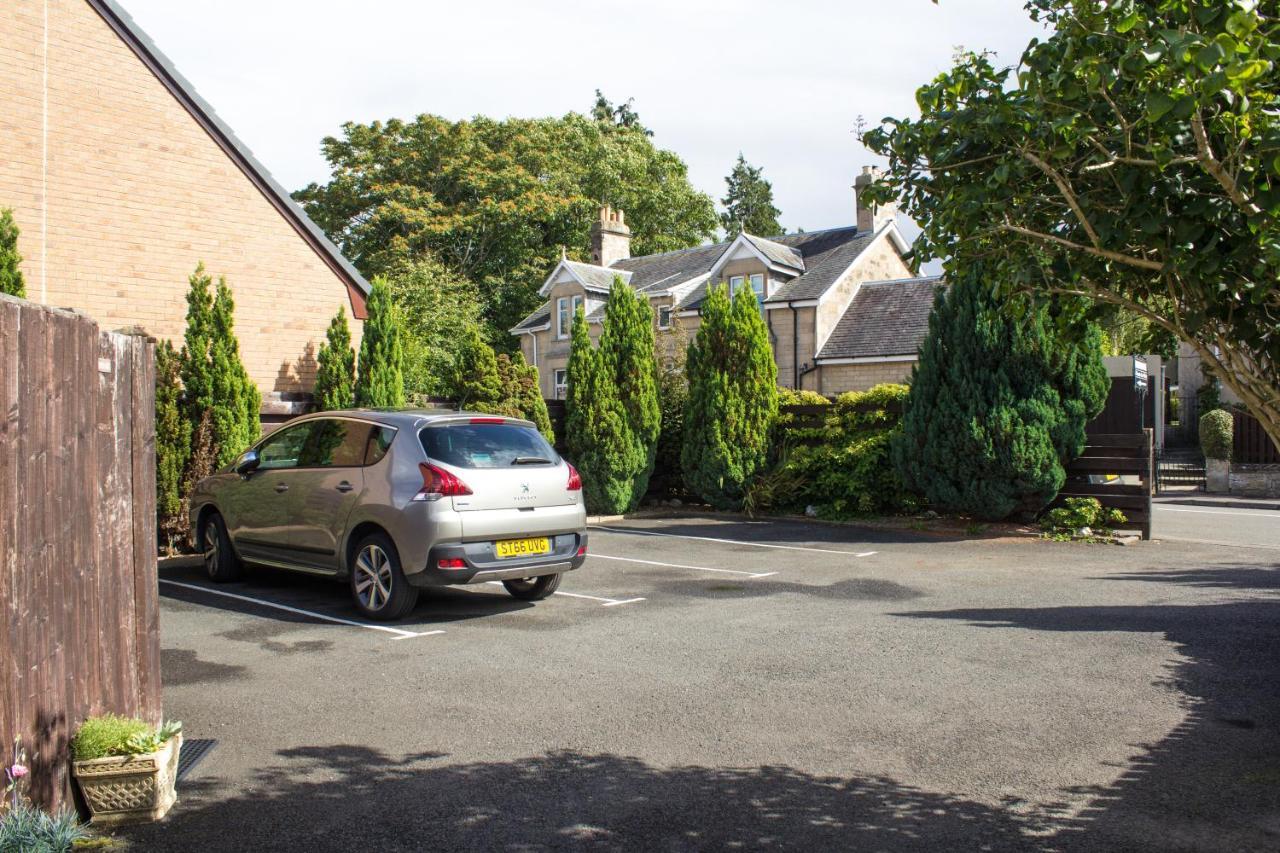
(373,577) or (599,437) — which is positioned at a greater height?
(599,437)

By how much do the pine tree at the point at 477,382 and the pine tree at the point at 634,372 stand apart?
2055 mm

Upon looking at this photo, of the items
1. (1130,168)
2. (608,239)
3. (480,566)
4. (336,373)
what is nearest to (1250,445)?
(336,373)

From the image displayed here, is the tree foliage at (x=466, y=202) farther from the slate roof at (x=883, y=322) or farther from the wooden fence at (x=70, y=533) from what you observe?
the wooden fence at (x=70, y=533)

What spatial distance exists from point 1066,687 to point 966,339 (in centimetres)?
876

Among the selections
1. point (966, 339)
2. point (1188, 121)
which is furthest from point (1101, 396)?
point (1188, 121)

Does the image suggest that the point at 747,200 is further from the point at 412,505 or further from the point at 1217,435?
the point at 412,505

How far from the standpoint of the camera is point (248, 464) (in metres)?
9.85

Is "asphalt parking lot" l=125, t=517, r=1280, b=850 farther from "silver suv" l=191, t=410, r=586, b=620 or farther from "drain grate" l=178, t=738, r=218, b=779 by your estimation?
"silver suv" l=191, t=410, r=586, b=620

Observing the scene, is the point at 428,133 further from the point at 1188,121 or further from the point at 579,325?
the point at 1188,121

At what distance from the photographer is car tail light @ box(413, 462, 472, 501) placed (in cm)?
813

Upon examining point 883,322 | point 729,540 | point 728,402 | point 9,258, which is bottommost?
point 729,540

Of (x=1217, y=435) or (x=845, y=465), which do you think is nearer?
(x=845, y=465)

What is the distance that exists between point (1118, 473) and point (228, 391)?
1240 cm

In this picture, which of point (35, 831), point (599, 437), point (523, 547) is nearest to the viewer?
point (35, 831)
